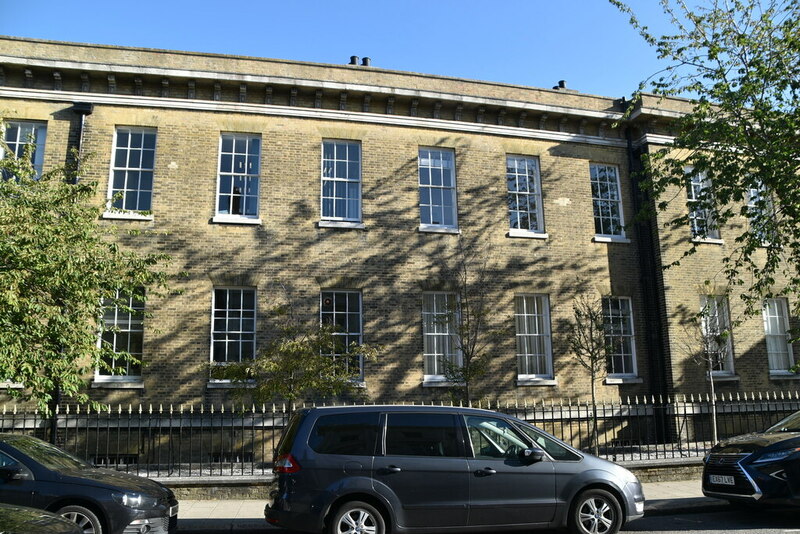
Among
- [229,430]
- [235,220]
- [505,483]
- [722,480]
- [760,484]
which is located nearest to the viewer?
[505,483]

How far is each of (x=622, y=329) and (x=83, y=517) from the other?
1402 cm

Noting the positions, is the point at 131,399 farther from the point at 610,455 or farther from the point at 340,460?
the point at 610,455

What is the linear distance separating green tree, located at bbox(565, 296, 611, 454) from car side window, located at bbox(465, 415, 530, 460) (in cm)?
718

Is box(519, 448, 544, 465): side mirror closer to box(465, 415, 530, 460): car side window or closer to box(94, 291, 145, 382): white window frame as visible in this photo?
box(465, 415, 530, 460): car side window

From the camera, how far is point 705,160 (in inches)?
496

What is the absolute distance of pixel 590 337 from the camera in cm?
1541

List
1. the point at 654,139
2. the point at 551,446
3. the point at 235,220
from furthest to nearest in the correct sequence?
the point at 654,139
the point at 235,220
the point at 551,446

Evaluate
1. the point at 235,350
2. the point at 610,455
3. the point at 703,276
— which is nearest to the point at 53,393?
Answer: the point at 235,350

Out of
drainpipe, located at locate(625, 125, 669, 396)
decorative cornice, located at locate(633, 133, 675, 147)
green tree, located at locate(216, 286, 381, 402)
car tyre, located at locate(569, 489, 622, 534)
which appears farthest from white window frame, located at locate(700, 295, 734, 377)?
car tyre, located at locate(569, 489, 622, 534)

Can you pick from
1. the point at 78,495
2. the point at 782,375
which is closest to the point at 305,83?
the point at 78,495

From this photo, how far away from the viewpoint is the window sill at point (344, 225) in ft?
51.0

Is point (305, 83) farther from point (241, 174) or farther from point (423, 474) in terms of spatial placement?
point (423, 474)

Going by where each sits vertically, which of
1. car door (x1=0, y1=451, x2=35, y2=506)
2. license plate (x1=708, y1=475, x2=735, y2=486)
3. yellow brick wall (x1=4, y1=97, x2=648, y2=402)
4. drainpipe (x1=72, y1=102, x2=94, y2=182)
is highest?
drainpipe (x1=72, y1=102, x2=94, y2=182)

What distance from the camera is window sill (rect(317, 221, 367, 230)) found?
51.0ft
